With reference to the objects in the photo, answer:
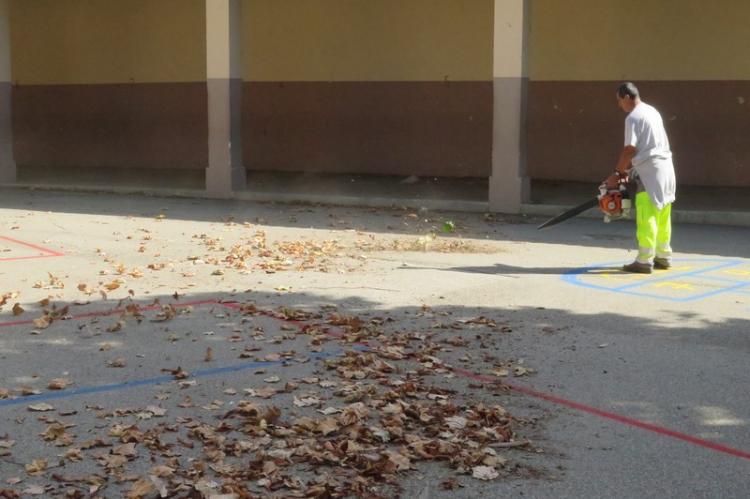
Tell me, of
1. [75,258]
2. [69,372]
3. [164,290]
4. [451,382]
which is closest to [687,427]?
[451,382]

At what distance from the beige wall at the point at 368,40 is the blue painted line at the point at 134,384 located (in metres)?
Result: 13.4

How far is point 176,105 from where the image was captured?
2369 centimetres

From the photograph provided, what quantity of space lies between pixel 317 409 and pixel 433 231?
9049 millimetres

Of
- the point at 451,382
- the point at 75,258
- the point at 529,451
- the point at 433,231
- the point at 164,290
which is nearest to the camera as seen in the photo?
the point at 529,451

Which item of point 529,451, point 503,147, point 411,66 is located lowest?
point 529,451

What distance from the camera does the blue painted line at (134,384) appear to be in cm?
682

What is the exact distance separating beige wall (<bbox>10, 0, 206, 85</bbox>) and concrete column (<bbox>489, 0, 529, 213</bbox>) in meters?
8.27

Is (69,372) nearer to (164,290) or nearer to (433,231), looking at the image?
(164,290)

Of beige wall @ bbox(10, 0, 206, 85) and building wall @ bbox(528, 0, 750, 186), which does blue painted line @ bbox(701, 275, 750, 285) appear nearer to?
building wall @ bbox(528, 0, 750, 186)

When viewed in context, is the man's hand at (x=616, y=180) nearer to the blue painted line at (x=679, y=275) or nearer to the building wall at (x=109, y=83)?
the blue painted line at (x=679, y=275)

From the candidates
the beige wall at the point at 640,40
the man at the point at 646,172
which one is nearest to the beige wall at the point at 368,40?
the beige wall at the point at 640,40

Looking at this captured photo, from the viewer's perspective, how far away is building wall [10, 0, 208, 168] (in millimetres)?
23547

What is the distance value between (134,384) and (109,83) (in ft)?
60.5

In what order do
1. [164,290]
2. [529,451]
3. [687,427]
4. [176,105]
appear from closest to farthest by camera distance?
[529,451], [687,427], [164,290], [176,105]
